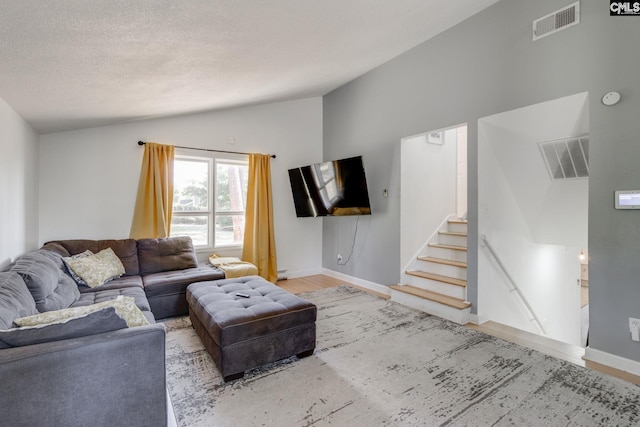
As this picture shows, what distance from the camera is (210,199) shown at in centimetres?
470

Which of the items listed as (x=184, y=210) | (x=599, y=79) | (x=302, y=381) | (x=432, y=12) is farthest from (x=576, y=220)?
(x=184, y=210)

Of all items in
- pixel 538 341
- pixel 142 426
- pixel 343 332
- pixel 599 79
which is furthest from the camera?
pixel 343 332

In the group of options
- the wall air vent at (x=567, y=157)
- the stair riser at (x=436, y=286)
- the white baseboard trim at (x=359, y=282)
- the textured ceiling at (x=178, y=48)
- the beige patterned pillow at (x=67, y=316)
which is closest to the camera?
the beige patterned pillow at (x=67, y=316)

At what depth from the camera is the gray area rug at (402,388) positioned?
5.77ft

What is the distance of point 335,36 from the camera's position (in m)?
2.94

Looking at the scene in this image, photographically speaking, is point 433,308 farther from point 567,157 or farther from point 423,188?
point 567,157

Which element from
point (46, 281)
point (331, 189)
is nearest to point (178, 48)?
point (46, 281)

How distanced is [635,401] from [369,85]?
14.4ft

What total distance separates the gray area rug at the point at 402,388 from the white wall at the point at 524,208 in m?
1.00

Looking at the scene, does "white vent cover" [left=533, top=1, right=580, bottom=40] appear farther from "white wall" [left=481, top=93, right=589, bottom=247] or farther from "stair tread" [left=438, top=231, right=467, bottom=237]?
"stair tread" [left=438, top=231, right=467, bottom=237]

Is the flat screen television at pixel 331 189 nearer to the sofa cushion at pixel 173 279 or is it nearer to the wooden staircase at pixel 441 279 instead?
the wooden staircase at pixel 441 279

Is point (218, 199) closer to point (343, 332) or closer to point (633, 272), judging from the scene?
point (343, 332)

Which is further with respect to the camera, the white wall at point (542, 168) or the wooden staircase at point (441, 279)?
the wooden staircase at point (441, 279)

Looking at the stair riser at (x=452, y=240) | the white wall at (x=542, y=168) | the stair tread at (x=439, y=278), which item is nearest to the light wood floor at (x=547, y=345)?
the stair tread at (x=439, y=278)
